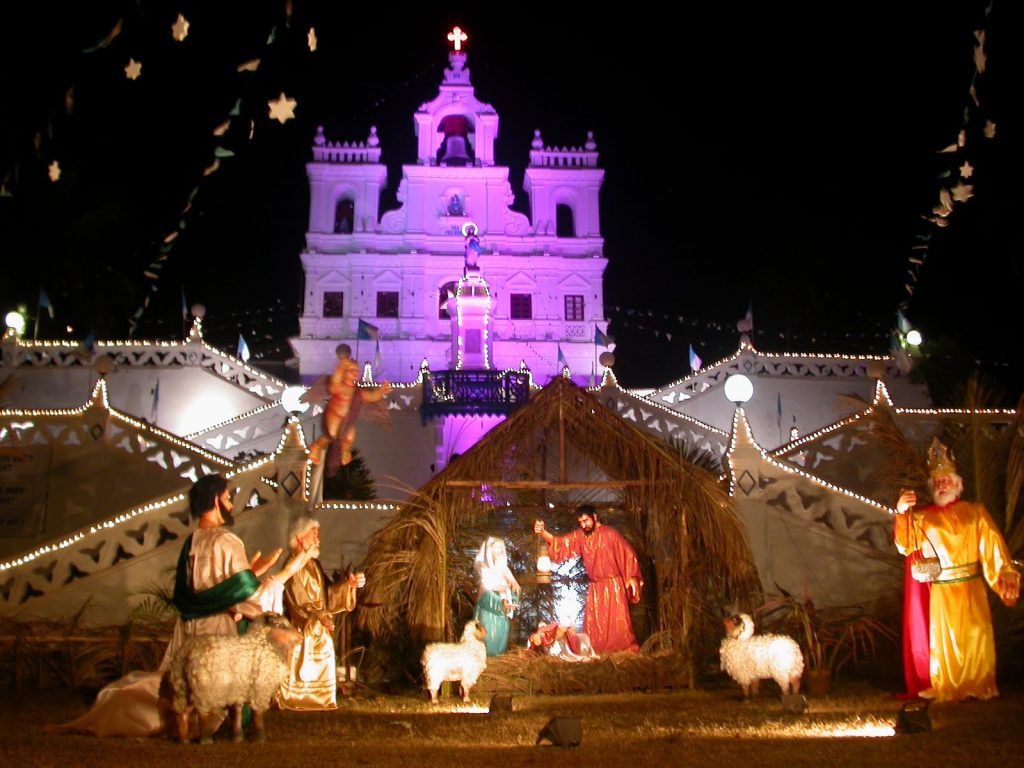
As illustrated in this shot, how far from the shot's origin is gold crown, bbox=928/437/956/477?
9.40m

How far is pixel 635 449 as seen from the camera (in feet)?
37.7

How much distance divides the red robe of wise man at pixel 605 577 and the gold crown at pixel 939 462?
356 centimetres

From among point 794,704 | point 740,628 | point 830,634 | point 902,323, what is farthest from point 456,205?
point 794,704

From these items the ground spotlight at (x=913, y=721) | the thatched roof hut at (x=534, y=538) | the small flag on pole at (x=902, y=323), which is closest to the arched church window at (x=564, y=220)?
the small flag on pole at (x=902, y=323)

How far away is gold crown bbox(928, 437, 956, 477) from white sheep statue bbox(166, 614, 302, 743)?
20.7ft

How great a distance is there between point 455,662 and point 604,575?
2.52 metres

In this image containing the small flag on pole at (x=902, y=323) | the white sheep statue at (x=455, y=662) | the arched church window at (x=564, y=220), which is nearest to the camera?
the white sheep statue at (x=455, y=662)

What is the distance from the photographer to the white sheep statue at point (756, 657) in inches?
370

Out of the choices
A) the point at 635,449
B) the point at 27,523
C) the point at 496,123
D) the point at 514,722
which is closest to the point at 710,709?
the point at 514,722

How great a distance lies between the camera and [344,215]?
122 feet

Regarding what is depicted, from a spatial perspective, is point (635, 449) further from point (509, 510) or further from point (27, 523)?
point (27, 523)

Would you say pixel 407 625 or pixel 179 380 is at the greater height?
pixel 179 380

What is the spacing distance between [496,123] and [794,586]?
94.0 feet

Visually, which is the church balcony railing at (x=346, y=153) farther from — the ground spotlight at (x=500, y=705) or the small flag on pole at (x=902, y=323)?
the ground spotlight at (x=500, y=705)
